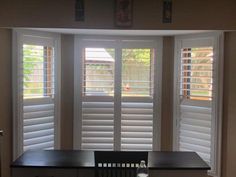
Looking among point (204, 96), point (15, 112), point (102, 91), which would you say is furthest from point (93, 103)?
point (204, 96)

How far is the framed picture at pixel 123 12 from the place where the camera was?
326cm

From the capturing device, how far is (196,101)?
3736 millimetres

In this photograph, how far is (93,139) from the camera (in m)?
4.01

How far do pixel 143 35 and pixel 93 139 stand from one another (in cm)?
154

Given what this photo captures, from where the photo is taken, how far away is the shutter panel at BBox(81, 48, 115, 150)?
3975mm

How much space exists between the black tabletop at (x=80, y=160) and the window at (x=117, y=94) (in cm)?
118

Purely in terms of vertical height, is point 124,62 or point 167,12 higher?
point 167,12

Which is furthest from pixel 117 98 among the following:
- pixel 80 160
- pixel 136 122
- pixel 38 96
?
pixel 80 160

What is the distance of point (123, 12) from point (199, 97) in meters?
1.42

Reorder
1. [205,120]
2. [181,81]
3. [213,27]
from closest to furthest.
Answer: [213,27]
[205,120]
[181,81]

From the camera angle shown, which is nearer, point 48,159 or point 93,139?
point 48,159

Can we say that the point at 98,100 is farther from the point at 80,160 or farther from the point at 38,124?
the point at 80,160

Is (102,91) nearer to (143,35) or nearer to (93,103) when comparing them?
(93,103)

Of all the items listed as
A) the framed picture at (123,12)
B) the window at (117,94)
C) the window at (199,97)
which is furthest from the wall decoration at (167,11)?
the window at (117,94)
